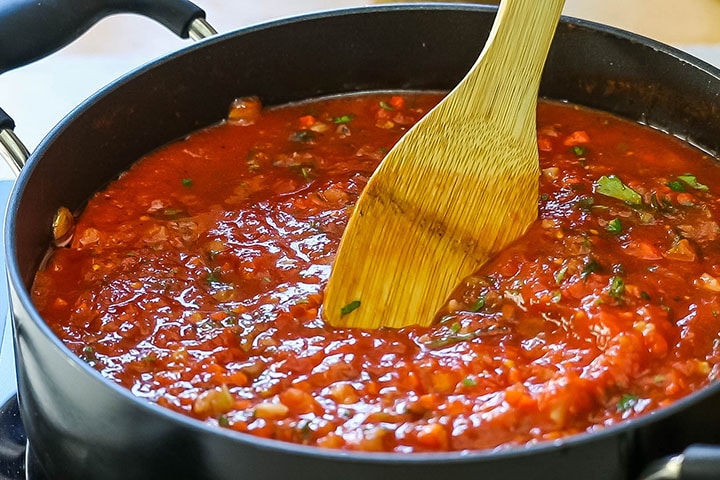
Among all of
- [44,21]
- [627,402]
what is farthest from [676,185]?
[44,21]

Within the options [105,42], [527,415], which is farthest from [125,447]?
[105,42]

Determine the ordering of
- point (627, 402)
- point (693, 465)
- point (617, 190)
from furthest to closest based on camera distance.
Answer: point (617, 190) < point (627, 402) < point (693, 465)

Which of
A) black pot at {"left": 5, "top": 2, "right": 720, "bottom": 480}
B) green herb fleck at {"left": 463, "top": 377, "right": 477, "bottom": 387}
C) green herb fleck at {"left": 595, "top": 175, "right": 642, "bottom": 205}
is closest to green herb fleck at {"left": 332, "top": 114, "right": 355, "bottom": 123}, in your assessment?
black pot at {"left": 5, "top": 2, "right": 720, "bottom": 480}

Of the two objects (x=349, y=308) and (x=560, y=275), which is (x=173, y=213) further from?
(x=560, y=275)

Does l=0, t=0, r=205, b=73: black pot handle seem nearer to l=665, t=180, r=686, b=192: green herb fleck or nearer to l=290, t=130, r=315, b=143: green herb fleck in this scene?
l=290, t=130, r=315, b=143: green herb fleck

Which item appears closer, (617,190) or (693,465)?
(693,465)

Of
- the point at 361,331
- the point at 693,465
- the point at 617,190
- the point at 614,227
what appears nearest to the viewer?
the point at 693,465

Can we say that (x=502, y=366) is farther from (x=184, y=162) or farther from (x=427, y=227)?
(x=184, y=162)

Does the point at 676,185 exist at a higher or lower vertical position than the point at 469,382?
higher
